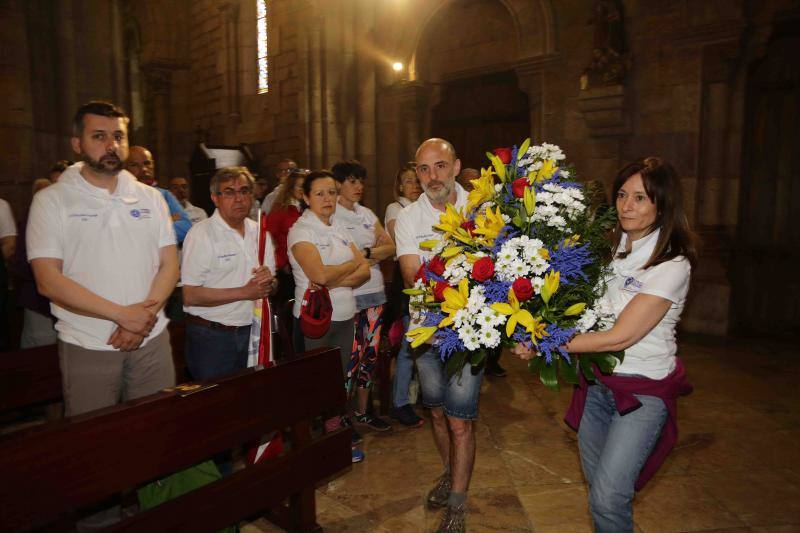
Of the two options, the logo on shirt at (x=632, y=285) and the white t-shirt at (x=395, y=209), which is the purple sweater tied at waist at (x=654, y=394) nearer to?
the logo on shirt at (x=632, y=285)

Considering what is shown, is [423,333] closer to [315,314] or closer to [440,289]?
[440,289]

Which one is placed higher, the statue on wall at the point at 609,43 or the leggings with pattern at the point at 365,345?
the statue on wall at the point at 609,43

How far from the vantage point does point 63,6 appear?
646 cm

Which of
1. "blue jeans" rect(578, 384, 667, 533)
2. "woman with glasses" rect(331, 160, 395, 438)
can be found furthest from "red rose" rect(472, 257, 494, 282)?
"woman with glasses" rect(331, 160, 395, 438)

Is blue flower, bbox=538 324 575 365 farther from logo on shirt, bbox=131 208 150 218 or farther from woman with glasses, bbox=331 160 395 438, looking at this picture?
woman with glasses, bbox=331 160 395 438

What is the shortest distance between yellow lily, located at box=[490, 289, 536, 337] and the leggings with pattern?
2497 millimetres

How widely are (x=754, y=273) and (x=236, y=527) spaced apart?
6928 millimetres

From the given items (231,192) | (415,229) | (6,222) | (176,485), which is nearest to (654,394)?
(415,229)

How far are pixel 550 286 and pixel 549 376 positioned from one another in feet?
1.12

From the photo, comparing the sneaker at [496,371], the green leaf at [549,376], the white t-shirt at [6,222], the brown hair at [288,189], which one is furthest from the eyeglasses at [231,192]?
the sneaker at [496,371]

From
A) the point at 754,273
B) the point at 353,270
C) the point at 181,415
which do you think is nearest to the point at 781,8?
the point at 754,273

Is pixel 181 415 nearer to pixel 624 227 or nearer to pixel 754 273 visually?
pixel 624 227

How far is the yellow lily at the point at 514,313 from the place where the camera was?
1.85m

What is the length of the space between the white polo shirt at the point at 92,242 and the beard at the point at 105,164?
67mm
